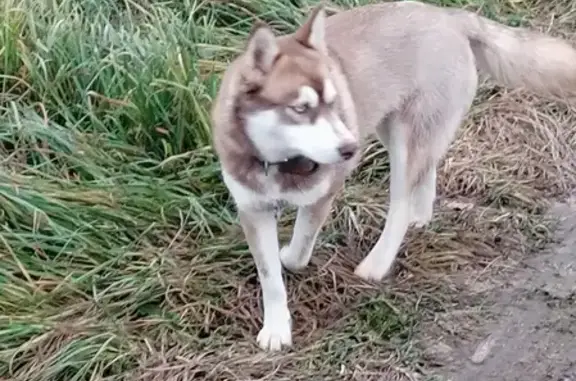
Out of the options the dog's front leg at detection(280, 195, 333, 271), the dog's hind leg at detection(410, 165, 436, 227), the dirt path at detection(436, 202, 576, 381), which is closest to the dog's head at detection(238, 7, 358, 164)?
the dog's front leg at detection(280, 195, 333, 271)

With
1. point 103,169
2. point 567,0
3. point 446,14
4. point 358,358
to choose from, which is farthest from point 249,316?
point 567,0

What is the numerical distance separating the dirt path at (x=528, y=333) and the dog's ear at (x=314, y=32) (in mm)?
1235

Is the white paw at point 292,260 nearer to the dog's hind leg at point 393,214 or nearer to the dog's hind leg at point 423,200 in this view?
the dog's hind leg at point 393,214

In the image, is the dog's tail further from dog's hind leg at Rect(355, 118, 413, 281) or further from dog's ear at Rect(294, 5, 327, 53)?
dog's ear at Rect(294, 5, 327, 53)

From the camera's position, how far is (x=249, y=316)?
443 centimetres

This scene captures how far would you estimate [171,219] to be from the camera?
486 cm

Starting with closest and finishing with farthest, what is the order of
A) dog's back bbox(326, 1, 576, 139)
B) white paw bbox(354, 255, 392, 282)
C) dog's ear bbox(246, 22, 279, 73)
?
dog's ear bbox(246, 22, 279, 73) < dog's back bbox(326, 1, 576, 139) < white paw bbox(354, 255, 392, 282)

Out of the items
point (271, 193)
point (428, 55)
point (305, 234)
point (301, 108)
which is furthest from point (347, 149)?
point (428, 55)

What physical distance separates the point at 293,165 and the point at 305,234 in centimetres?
57

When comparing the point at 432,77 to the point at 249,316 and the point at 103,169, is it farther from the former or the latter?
the point at 103,169

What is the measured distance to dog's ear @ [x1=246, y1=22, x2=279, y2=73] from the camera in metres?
3.74

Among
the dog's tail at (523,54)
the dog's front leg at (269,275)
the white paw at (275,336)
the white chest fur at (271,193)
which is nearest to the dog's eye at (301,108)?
the white chest fur at (271,193)

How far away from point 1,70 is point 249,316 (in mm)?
2004

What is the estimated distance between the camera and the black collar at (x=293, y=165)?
12.8ft
